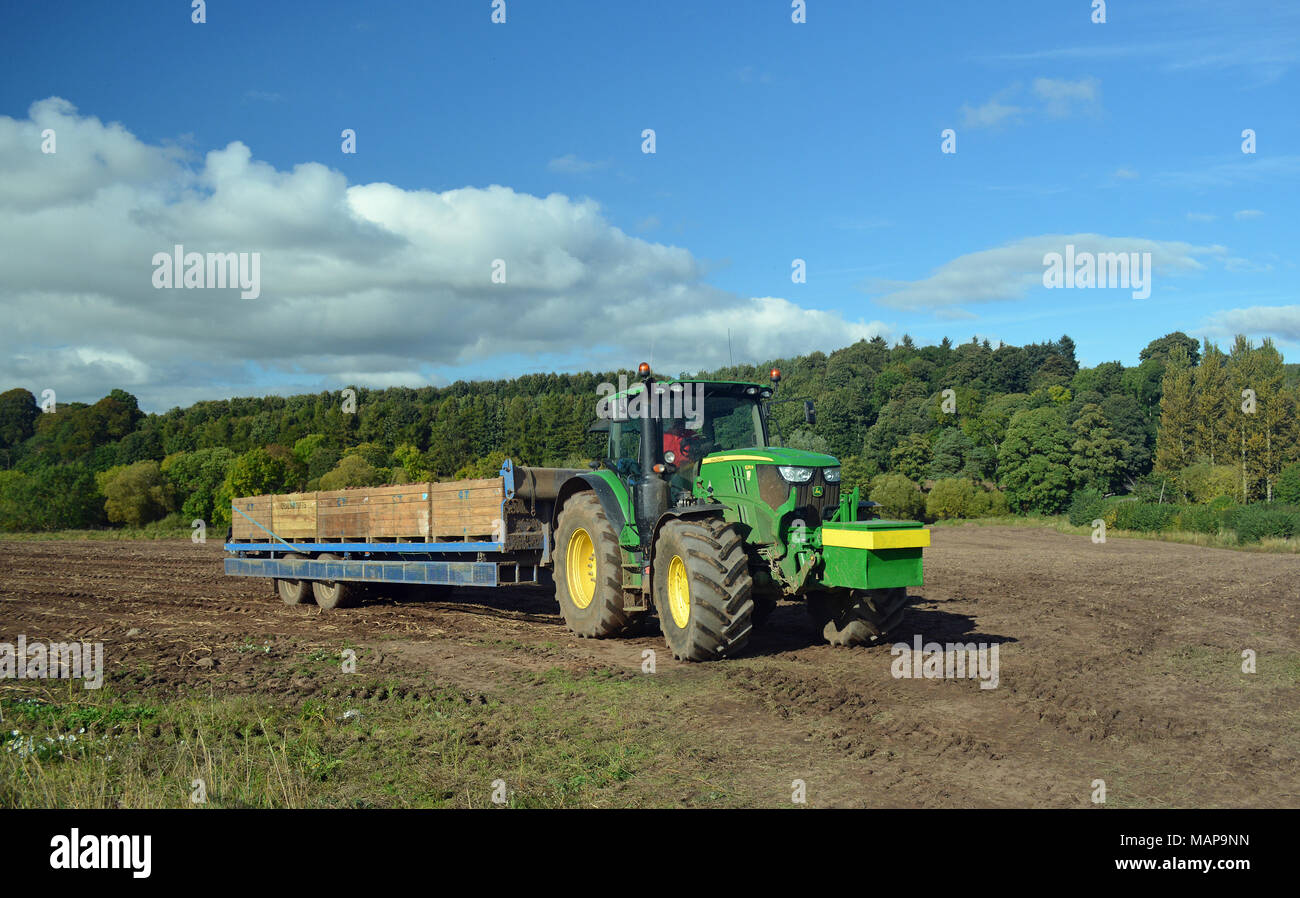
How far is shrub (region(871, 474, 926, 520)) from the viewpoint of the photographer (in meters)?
45.5

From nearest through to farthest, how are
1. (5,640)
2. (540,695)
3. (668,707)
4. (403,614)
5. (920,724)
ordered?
1. (920,724)
2. (668,707)
3. (540,695)
4. (5,640)
5. (403,614)

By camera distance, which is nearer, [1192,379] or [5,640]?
[5,640]

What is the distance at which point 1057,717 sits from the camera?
23.1 ft

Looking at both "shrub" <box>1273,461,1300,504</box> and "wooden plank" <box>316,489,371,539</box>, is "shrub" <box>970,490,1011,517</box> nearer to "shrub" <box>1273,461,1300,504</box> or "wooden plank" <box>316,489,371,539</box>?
"shrub" <box>1273,461,1300,504</box>

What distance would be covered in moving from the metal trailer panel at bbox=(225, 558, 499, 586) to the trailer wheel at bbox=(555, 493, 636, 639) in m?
0.91

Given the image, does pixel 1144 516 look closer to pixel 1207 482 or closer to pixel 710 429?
pixel 1207 482

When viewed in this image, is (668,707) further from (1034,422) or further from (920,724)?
(1034,422)

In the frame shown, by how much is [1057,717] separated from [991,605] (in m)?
7.38

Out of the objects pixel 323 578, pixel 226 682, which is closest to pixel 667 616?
pixel 226 682

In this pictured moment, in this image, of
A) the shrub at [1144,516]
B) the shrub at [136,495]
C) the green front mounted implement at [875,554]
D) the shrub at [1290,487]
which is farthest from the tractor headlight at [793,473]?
the shrub at [136,495]

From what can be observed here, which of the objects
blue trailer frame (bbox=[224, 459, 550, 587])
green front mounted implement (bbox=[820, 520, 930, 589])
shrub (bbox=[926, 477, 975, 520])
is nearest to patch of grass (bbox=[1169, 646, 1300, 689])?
green front mounted implement (bbox=[820, 520, 930, 589])

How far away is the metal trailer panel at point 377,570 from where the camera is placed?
11062mm

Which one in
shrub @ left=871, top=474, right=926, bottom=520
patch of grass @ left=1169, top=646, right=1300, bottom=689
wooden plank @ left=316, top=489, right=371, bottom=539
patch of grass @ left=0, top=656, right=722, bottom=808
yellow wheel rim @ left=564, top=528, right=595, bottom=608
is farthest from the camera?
shrub @ left=871, top=474, right=926, bottom=520
